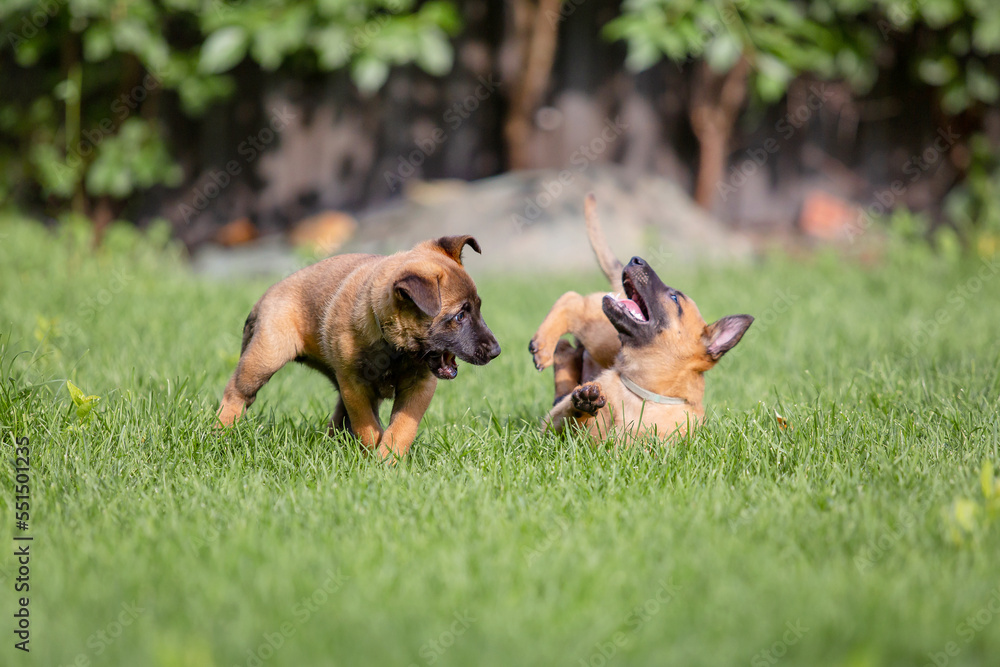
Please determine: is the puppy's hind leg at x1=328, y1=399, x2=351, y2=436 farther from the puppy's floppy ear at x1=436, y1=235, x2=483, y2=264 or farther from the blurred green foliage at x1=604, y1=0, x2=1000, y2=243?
the blurred green foliage at x1=604, y1=0, x2=1000, y2=243

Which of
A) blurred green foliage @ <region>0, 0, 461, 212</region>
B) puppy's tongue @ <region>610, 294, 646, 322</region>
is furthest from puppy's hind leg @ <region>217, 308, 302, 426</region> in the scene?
blurred green foliage @ <region>0, 0, 461, 212</region>

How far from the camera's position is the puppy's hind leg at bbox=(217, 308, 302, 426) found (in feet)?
11.1

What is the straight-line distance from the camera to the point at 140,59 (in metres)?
8.50

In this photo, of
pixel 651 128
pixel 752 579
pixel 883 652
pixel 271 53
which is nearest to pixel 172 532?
pixel 752 579

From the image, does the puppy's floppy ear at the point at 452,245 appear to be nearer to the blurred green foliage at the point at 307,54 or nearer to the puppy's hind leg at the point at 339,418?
the puppy's hind leg at the point at 339,418

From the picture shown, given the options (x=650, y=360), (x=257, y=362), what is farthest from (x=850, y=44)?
(x=257, y=362)

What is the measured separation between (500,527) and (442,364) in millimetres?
796

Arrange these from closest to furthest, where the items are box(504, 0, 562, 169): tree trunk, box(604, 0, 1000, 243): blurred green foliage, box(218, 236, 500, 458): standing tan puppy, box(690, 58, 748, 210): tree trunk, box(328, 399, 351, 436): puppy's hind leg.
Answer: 1. box(218, 236, 500, 458): standing tan puppy
2. box(328, 399, 351, 436): puppy's hind leg
3. box(604, 0, 1000, 243): blurred green foliage
4. box(504, 0, 562, 169): tree trunk
5. box(690, 58, 748, 210): tree trunk

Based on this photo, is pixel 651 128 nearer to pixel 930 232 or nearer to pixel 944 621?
pixel 930 232

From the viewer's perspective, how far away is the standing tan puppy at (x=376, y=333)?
123 inches

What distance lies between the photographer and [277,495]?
114 inches

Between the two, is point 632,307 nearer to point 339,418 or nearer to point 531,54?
point 339,418

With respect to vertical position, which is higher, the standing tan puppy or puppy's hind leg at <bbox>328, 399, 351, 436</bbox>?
the standing tan puppy

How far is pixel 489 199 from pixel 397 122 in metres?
1.73
